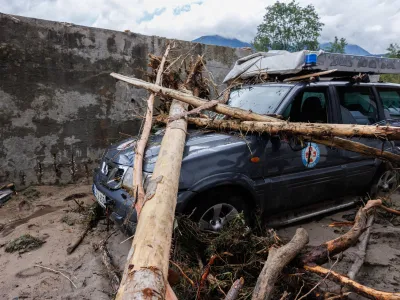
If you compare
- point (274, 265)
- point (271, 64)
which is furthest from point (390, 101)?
point (274, 265)

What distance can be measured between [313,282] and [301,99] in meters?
2.07

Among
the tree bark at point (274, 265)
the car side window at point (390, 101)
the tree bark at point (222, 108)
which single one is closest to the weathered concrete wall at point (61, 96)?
the tree bark at point (222, 108)

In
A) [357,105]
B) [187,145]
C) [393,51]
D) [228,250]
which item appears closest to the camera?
[228,250]

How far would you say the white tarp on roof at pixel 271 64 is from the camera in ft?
12.7

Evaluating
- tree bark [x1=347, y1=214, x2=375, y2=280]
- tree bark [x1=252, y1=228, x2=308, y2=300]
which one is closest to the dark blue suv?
tree bark [x1=347, y1=214, x2=375, y2=280]

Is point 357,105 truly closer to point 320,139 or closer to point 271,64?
point 271,64

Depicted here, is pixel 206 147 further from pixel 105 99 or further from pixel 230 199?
pixel 105 99

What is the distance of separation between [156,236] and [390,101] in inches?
172

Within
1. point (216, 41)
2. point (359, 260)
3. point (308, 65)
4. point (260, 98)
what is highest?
point (216, 41)

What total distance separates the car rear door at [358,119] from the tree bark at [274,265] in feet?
6.43

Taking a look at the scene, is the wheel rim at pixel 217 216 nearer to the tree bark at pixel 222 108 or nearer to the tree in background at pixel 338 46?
the tree bark at pixel 222 108

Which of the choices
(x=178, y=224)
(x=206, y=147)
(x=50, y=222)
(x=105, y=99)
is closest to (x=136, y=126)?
(x=105, y=99)

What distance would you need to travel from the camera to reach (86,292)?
2512mm

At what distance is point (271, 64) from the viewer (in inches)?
173
